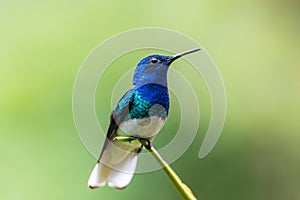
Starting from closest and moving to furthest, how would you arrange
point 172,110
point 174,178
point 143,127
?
point 174,178 < point 143,127 < point 172,110

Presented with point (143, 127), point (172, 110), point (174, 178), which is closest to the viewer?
point (174, 178)

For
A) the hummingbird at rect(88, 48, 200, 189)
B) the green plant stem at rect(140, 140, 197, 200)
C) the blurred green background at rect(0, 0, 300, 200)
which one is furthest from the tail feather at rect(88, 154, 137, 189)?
the blurred green background at rect(0, 0, 300, 200)

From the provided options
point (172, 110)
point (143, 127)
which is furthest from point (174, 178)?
point (172, 110)

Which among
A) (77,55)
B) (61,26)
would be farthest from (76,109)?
(61,26)

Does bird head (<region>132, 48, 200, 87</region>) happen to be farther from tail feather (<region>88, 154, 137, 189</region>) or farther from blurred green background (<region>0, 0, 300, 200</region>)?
blurred green background (<region>0, 0, 300, 200</region>)

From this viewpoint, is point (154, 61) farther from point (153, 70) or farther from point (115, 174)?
point (115, 174)

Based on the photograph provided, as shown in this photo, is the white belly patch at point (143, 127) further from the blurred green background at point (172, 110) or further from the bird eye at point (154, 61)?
the blurred green background at point (172, 110)
